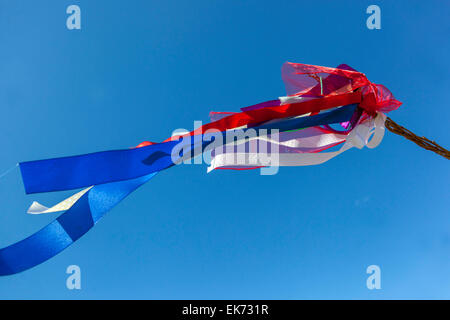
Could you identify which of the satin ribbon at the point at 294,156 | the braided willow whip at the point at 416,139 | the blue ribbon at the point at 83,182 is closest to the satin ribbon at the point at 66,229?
the blue ribbon at the point at 83,182

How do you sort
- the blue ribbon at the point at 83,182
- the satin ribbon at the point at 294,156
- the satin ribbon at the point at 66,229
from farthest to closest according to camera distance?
1. the satin ribbon at the point at 294,156
2. the satin ribbon at the point at 66,229
3. the blue ribbon at the point at 83,182

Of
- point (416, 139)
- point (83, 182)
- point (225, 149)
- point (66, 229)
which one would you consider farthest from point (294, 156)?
point (66, 229)

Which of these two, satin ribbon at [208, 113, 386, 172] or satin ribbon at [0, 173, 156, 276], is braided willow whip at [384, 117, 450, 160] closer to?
satin ribbon at [208, 113, 386, 172]

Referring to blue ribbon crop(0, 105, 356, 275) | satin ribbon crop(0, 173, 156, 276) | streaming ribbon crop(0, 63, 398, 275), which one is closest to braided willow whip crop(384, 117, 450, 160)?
streaming ribbon crop(0, 63, 398, 275)

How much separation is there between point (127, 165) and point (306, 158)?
56.9 inches

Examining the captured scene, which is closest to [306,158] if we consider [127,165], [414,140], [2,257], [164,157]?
[414,140]

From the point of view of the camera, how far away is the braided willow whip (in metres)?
2.72

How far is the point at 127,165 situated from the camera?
8.64ft

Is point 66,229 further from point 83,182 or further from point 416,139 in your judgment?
point 416,139

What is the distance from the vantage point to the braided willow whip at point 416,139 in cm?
272

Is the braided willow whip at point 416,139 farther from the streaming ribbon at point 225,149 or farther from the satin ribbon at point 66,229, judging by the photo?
the satin ribbon at point 66,229

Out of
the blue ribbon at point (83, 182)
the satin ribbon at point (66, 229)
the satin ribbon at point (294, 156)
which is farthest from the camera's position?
the satin ribbon at point (294, 156)

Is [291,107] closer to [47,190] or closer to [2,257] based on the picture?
[47,190]

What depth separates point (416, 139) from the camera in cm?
279
